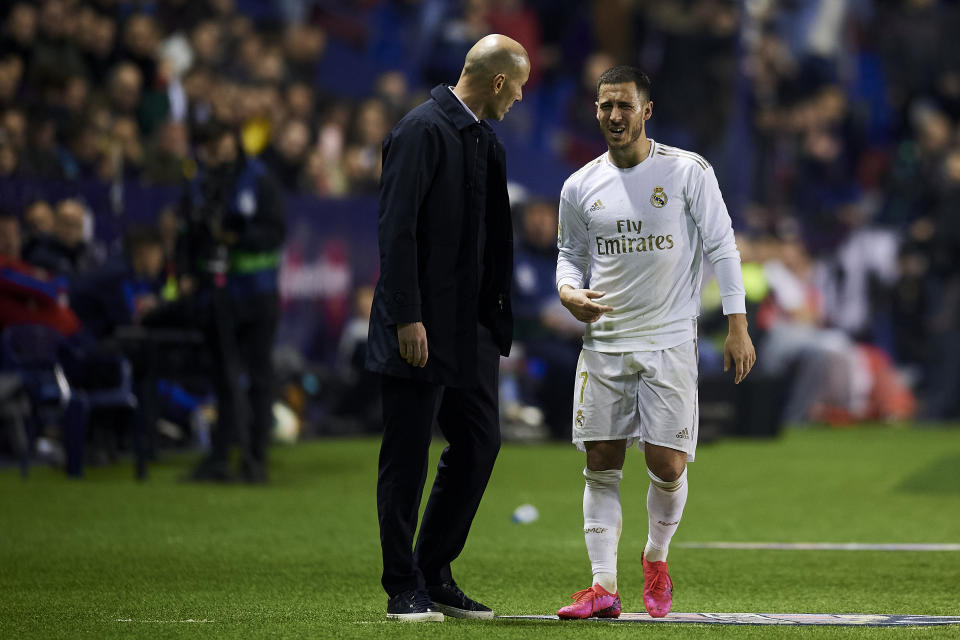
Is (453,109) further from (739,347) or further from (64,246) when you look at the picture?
(64,246)

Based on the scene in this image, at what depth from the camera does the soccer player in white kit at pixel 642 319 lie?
6.05 metres

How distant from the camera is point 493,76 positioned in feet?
19.6

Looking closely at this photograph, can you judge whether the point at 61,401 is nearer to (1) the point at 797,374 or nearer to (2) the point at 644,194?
(2) the point at 644,194

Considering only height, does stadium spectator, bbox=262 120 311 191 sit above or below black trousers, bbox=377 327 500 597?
above

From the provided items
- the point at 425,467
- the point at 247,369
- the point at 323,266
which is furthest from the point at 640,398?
the point at 323,266

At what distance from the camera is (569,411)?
50.6 ft

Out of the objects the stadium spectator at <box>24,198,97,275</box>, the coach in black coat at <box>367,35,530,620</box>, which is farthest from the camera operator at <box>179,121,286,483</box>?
the coach in black coat at <box>367,35,530,620</box>

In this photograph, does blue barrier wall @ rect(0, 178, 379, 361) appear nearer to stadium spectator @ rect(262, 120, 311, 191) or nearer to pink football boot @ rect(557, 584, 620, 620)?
stadium spectator @ rect(262, 120, 311, 191)

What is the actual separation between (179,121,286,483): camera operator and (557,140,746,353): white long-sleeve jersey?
18.1 ft

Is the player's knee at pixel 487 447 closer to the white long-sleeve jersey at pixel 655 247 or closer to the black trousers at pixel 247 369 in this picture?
the white long-sleeve jersey at pixel 655 247

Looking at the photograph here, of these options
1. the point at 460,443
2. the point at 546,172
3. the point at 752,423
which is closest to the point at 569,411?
the point at 752,423

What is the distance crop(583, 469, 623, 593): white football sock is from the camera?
20.1ft

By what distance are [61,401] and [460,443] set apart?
20.8 ft

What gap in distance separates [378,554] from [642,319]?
2.61 meters
